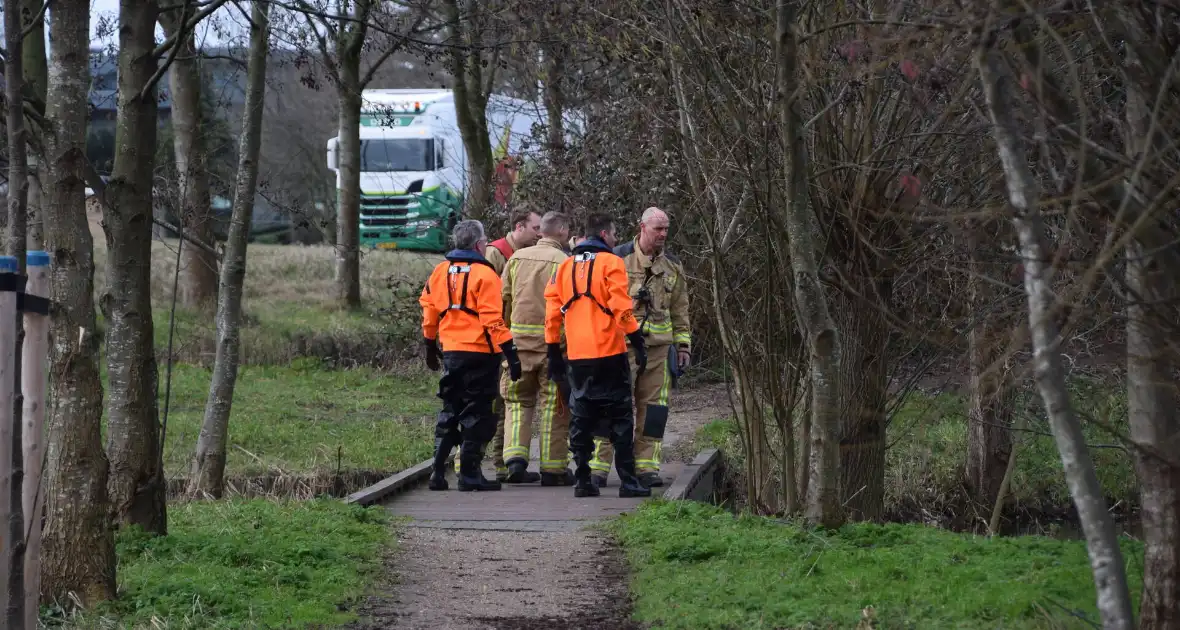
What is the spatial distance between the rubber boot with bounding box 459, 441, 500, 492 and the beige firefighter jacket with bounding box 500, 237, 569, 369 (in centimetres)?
86

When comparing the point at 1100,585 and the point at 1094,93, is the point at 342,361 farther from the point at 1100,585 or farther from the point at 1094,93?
the point at 1100,585

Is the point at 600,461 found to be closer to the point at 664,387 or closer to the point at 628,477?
the point at 628,477

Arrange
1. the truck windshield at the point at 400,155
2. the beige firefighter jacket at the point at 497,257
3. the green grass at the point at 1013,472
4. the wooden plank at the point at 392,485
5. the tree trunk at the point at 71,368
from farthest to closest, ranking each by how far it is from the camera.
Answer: the truck windshield at the point at 400,155 → the green grass at the point at 1013,472 → the beige firefighter jacket at the point at 497,257 → the wooden plank at the point at 392,485 → the tree trunk at the point at 71,368

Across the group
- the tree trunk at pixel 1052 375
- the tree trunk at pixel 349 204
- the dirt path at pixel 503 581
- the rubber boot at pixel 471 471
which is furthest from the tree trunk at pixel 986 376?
the tree trunk at pixel 349 204

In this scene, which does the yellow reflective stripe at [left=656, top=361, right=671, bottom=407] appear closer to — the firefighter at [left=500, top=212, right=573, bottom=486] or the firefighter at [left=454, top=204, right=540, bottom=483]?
the firefighter at [left=500, top=212, right=573, bottom=486]

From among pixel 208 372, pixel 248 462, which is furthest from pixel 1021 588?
pixel 208 372

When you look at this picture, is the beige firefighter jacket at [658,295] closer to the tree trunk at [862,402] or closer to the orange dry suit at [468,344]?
the orange dry suit at [468,344]

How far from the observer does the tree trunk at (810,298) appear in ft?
23.3

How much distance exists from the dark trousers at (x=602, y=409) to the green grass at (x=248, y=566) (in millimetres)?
1776

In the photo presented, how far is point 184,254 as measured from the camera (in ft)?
76.3

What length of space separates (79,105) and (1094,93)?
454 centimetres

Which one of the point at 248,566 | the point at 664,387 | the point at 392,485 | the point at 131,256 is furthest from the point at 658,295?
the point at 131,256

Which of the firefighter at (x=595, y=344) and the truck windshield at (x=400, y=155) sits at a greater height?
the truck windshield at (x=400, y=155)

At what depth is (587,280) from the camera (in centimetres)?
1021
